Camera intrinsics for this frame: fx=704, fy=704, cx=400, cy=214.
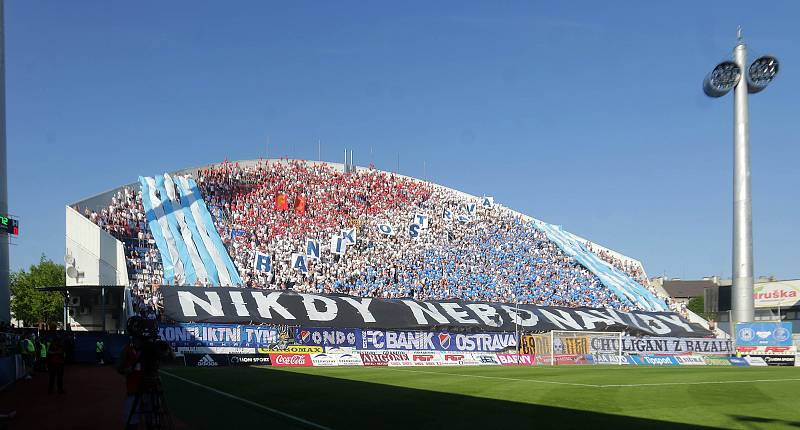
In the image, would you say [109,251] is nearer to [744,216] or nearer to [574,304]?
[574,304]

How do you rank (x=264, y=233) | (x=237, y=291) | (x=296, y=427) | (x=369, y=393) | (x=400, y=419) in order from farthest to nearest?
(x=264, y=233) → (x=237, y=291) → (x=369, y=393) → (x=400, y=419) → (x=296, y=427)

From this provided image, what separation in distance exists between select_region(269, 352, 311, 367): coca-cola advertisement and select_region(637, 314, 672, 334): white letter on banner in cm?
3337

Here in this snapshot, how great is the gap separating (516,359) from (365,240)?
1948 cm

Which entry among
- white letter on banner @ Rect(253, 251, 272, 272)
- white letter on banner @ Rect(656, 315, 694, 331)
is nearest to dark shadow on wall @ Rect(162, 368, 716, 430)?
white letter on banner @ Rect(253, 251, 272, 272)

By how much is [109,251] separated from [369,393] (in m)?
30.3

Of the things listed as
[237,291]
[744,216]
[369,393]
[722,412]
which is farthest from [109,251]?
[744,216]

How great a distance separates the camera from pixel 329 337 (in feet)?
153

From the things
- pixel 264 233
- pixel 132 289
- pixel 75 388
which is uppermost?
pixel 264 233

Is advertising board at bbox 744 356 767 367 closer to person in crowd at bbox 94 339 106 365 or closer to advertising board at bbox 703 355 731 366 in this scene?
advertising board at bbox 703 355 731 366

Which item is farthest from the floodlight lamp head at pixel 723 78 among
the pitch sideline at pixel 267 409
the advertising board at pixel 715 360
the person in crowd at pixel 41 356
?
the person in crowd at pixel 41 356

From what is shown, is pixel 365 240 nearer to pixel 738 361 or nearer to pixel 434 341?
pixel 434 341

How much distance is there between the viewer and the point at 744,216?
6359 centimetres

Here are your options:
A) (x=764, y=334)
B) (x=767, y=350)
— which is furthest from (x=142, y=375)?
(x=764, y=334)

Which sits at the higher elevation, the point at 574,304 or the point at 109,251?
the point at 109,251
